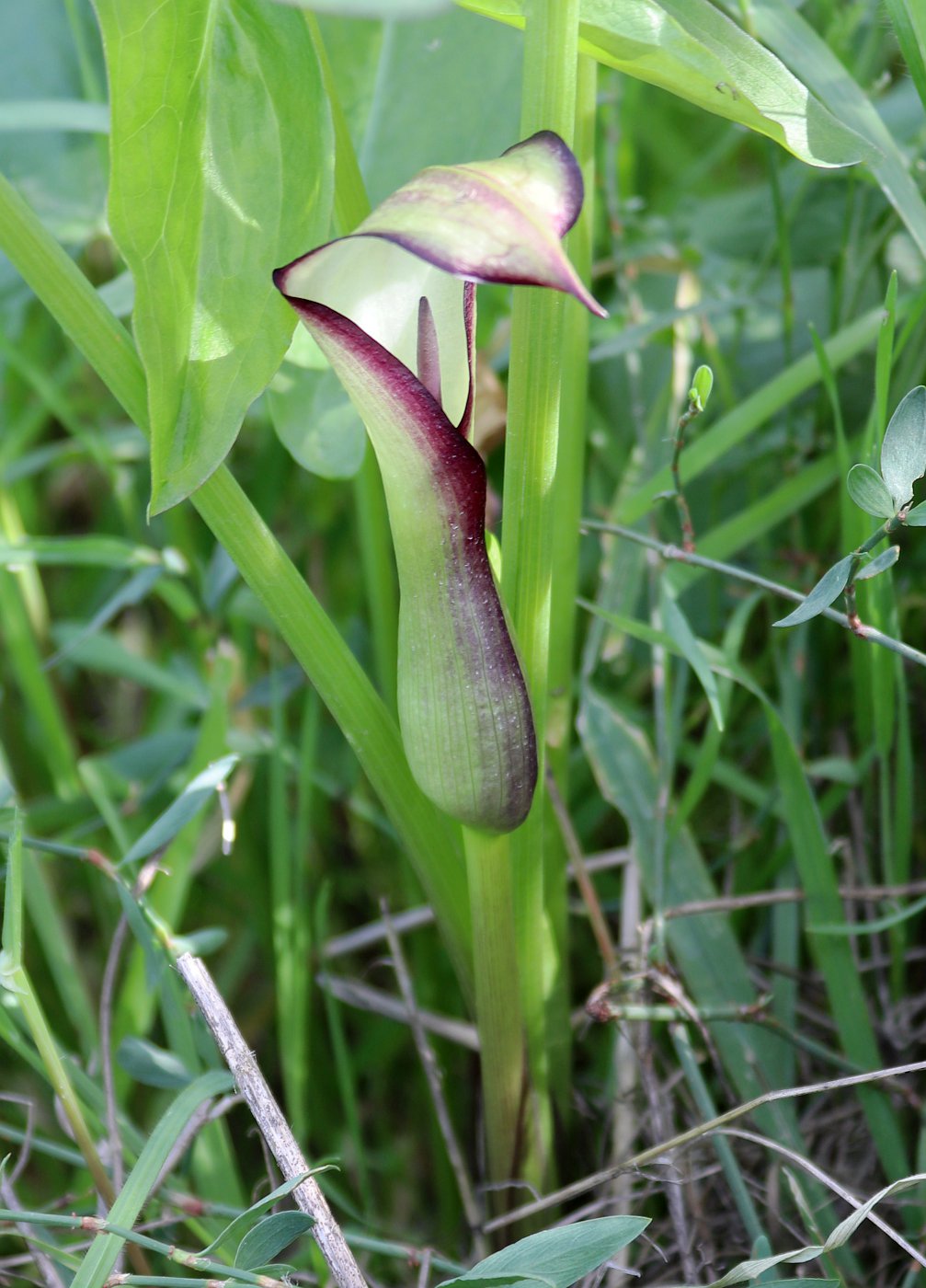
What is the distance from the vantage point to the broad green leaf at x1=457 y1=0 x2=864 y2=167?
52cm

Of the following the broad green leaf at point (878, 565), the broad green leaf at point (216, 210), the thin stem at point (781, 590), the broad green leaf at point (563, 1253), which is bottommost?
the broad green leaf at point (563, 1253)

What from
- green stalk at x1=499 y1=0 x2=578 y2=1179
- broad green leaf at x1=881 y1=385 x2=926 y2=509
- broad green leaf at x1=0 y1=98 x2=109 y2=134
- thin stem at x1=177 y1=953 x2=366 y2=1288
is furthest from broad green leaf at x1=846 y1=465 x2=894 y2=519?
broad green leaf at x1=0 y1=98 x2=109 y2=134

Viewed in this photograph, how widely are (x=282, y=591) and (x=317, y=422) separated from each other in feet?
0.54

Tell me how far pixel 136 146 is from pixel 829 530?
0.62m

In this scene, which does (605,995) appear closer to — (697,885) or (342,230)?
(697,885)

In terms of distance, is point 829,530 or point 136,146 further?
point 829,530

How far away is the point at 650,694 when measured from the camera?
1.05 metres

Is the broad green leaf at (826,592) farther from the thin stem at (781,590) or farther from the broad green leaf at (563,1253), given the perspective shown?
the broad green leaf at (563,1253)

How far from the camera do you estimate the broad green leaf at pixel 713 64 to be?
1.71 ft

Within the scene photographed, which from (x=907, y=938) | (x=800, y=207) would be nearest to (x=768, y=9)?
(x=800, y=207)

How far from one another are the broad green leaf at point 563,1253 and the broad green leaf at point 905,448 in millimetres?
342

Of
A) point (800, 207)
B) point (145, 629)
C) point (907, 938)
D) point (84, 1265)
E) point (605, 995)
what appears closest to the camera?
point (84, 1265)

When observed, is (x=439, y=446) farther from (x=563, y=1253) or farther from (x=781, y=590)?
(x=563, y=1253)

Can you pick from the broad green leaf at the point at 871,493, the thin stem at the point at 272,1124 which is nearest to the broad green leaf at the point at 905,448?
the broad green leaf at the point at 871,493
